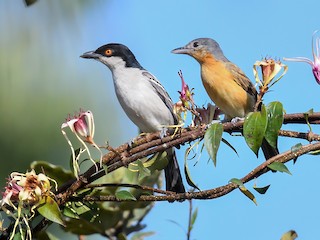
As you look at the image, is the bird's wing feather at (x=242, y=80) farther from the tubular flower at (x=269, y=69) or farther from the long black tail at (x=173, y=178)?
the tubular flower at (x=269, y=69)

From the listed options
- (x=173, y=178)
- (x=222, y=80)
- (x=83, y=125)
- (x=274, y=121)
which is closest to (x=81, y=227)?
(x=83, y=125)

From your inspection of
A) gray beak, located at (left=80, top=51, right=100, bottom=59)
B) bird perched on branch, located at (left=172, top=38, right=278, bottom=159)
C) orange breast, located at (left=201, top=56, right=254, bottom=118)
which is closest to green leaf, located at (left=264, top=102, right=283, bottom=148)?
bird perched on branch, located at (left=172, top=38, right=278, bottom=159)

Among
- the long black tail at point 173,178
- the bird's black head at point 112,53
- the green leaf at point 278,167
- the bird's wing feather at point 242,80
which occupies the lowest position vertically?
the long black tail at point 173,178

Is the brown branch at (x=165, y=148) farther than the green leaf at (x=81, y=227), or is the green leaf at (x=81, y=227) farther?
the green leaf at (x=81, y=227)

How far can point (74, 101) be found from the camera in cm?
362

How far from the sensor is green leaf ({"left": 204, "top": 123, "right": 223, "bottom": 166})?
6.13 ft

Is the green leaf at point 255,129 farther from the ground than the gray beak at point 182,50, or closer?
closer

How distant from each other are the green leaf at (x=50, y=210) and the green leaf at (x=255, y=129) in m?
0.56

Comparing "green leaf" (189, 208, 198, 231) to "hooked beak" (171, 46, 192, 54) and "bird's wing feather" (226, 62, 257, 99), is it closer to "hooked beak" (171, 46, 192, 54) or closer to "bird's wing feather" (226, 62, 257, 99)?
"bird's wing feather" (226, 62, 257, 99)

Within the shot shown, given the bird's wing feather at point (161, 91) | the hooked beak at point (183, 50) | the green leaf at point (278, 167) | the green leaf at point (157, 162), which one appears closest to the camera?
the green leaf at point (278, 167)

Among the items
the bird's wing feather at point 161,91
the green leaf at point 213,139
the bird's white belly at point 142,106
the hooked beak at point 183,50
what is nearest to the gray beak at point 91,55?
the bird's white belly at point 142,106

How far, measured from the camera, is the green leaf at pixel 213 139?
1.87 meters

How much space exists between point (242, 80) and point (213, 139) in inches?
73.1

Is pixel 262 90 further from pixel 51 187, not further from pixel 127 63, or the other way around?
pixel 127 63
